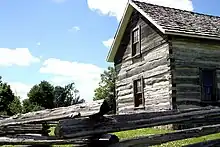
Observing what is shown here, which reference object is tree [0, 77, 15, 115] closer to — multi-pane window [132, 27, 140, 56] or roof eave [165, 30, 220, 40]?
multi-pane window [132, 27, 140, 56]

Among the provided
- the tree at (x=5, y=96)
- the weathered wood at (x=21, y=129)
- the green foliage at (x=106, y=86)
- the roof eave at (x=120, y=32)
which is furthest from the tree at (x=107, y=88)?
the weathered wood at (x=21, y=129)

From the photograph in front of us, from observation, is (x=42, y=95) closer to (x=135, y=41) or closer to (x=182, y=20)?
(x=135, y=41)

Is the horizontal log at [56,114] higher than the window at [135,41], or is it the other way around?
the window at [135,41]

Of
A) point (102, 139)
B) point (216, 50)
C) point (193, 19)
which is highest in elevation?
point (193, 19)

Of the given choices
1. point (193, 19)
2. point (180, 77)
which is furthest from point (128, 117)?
point (193, 19)

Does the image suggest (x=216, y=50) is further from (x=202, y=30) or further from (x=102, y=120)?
(x=102, y=120)

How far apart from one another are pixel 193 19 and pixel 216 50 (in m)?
2.19

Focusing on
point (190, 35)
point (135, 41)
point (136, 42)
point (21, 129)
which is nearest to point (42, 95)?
point (135, 41)

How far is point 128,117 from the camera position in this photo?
Answer: 5.01 m

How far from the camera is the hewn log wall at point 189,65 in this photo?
14781 millimetres

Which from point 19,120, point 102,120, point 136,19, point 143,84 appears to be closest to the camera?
point 102,120

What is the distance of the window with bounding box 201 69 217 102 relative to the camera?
15.6 meters

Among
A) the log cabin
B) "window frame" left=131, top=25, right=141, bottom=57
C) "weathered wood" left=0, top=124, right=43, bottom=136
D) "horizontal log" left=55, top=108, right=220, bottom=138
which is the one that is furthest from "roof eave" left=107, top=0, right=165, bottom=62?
"horizontal log" left=55, top=108, right=220, bottom=138

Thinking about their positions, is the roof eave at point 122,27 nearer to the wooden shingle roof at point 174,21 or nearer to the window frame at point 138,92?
the wooden shingle roof at point 174,21
